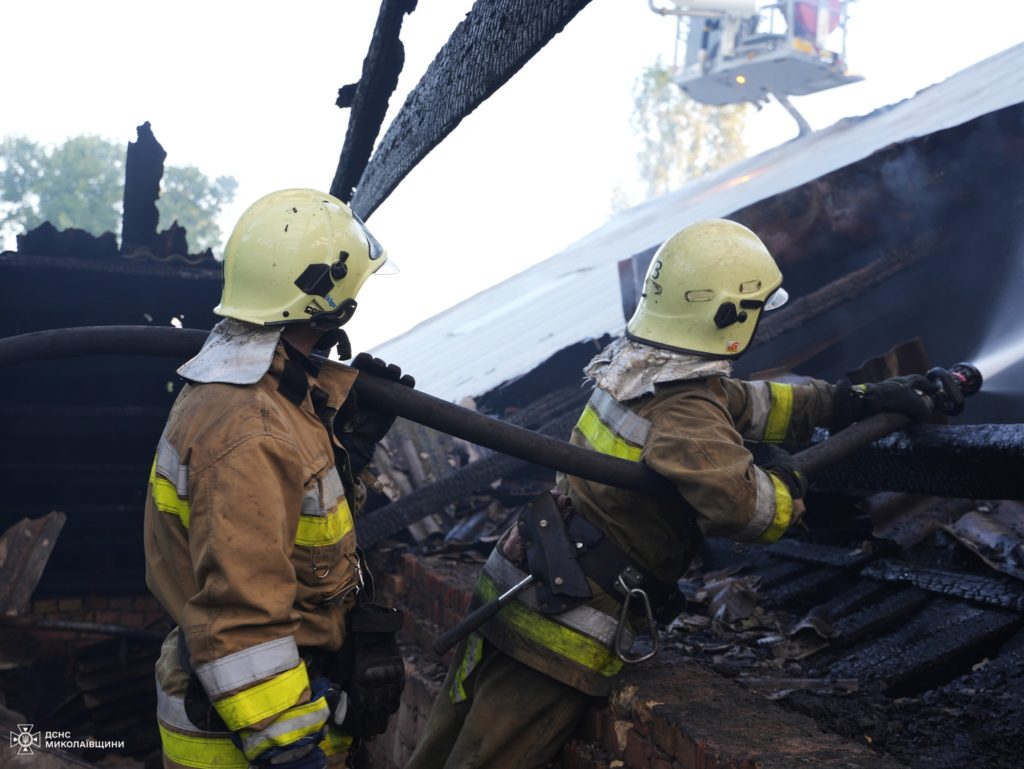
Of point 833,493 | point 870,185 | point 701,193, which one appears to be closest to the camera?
point 833,493

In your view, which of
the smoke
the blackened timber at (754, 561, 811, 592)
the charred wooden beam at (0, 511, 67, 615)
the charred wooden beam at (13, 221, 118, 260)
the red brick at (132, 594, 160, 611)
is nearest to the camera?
the blackened timber at (754, 561, 811, 592)

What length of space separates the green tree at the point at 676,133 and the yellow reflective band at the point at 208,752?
4709 centimetres

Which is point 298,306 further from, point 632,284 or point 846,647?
point 632,284

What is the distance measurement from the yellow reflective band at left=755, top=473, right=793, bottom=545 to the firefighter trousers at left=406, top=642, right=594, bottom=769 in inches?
31.0

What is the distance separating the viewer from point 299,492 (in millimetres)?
2197

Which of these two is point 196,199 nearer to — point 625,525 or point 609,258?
point 609,258

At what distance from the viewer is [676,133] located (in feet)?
160

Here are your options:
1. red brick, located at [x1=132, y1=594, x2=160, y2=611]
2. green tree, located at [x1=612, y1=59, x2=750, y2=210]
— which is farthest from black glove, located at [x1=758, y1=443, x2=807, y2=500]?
green tree, located at [x1=612, y1=59, x2=750, y2=210]

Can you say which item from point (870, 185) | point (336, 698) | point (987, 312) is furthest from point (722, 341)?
point (987, 312)

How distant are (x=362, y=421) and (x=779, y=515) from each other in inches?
48.0

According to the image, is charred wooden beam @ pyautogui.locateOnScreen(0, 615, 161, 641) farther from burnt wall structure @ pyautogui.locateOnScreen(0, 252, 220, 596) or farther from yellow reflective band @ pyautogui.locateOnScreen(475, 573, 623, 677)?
yellow reflective band @ pyautogui.locateOnScreen(475, 573, 623, 677)

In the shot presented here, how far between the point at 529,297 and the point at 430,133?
24.7 feet

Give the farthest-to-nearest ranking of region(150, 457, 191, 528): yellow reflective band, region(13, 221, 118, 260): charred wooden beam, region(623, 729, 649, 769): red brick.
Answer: region(13, 221, 118, 260): charred wooden beam
region(623, 729, 649, 769): red brick
region(150, 457, 191, 528): yellow reflective band

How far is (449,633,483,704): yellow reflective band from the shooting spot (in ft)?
9.99
